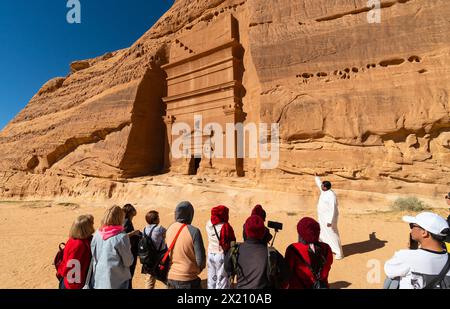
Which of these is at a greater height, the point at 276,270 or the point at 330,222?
the point at 276,270

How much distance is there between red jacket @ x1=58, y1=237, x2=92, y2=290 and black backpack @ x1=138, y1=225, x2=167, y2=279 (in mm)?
591

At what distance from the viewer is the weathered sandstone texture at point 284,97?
7.98 meters

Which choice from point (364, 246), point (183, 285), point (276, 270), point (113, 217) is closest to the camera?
point (276, 270)

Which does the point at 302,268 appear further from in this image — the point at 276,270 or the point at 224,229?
the point at 224,229

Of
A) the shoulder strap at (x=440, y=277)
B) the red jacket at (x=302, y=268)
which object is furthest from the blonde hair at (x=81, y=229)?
the shoulder strap at (x=440, y=277)

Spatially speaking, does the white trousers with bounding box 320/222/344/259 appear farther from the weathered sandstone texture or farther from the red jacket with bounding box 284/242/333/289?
the weathered sandstone texture

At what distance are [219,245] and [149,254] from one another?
0.84 metres

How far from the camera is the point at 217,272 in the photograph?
3.10 m

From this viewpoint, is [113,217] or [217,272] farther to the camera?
[217,272]

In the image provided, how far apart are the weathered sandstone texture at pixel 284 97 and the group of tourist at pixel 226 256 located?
23.0 feet

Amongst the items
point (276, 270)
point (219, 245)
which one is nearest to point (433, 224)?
point (276, 270)

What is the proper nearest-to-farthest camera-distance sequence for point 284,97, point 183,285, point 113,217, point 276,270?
point 276,270, point 113,217, point 183,285, point 284,97
